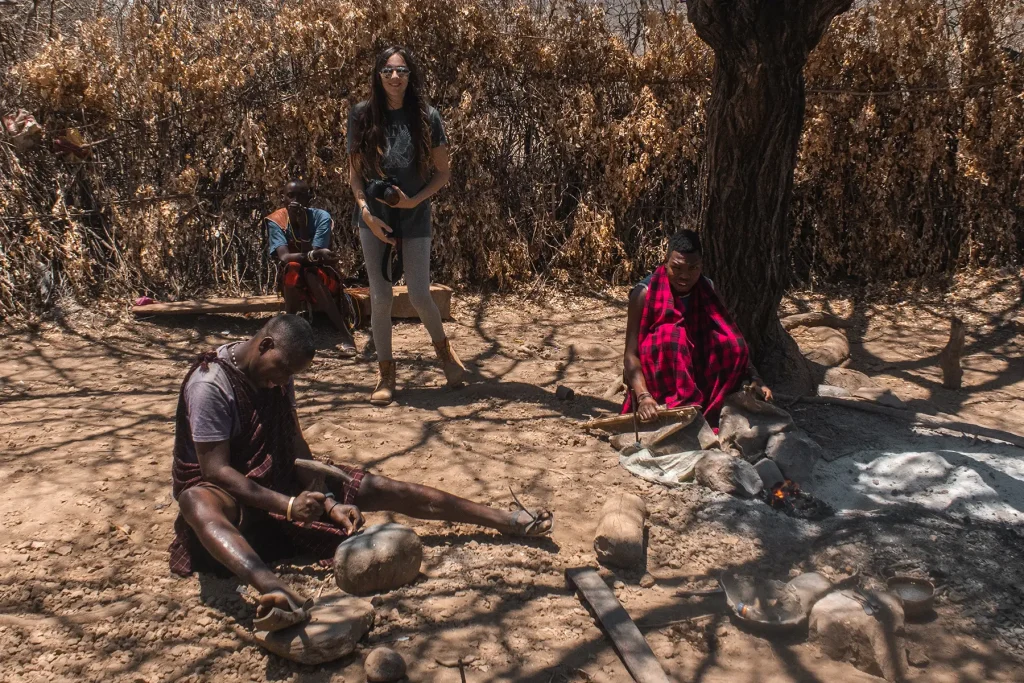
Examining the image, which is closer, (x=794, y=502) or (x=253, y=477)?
(x=253, y=477)

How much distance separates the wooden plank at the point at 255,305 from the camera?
681cm

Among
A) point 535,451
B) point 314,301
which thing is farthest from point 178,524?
point 314,301

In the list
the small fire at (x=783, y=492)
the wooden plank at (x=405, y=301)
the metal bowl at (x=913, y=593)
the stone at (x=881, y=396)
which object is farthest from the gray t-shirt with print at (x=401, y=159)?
the metal bowl at (x=913, y=593)

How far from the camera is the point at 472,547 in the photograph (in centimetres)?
354

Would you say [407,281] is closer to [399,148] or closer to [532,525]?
[399,148]

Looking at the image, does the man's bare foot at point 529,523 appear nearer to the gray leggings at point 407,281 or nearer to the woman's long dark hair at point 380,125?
the gray leggings at point 407,281

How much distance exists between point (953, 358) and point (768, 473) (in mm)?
2269

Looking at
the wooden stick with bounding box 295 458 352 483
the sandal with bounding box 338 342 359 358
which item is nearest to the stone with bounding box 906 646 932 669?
the wooden stick with bounding box 295 458 352 483

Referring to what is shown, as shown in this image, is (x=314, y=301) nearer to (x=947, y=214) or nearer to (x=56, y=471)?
(x=56, y=471)

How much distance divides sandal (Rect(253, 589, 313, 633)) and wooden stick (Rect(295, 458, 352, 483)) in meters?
0.69

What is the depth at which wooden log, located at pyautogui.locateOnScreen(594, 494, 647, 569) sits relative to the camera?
3.43 meters

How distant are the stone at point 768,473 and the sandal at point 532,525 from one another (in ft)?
3.40

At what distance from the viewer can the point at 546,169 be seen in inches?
311

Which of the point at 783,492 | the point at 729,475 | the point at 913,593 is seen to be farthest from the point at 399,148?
the point at 913,593
